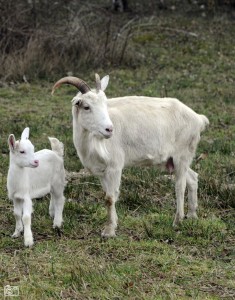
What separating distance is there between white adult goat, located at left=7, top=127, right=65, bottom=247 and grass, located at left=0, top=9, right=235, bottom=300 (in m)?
0.18

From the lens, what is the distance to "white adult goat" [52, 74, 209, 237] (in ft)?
20.4

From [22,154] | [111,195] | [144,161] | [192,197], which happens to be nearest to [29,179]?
[22,154]

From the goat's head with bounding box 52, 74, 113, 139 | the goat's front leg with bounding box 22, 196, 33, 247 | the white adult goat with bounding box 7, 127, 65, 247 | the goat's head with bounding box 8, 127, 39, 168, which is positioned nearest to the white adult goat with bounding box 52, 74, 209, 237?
the goat's head with bounding box 52, 74, 113, 139

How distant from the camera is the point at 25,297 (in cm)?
488

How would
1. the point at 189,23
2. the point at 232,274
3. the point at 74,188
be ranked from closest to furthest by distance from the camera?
the point at 232,274 → the point at 74,188 → the point at 189,23

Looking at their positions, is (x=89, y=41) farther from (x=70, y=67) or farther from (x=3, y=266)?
(x=3, y=266)

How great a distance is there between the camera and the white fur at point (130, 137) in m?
6.23

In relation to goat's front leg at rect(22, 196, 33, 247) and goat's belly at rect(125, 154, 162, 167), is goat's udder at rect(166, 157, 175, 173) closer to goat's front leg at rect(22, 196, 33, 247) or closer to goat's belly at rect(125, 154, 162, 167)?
goat's belly at rect(125, 154, 162, 167)

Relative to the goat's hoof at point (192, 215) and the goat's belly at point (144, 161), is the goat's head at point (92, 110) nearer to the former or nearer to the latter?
the goat's belly at point (144, 161)

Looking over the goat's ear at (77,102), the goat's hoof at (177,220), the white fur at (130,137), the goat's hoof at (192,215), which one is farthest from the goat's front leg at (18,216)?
the goat's hoof at (192,215)

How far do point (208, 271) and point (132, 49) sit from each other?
508 inches

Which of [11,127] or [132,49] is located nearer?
[11,127]

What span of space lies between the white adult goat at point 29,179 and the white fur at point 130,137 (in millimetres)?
350

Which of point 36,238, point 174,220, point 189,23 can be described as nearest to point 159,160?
point 174,220
